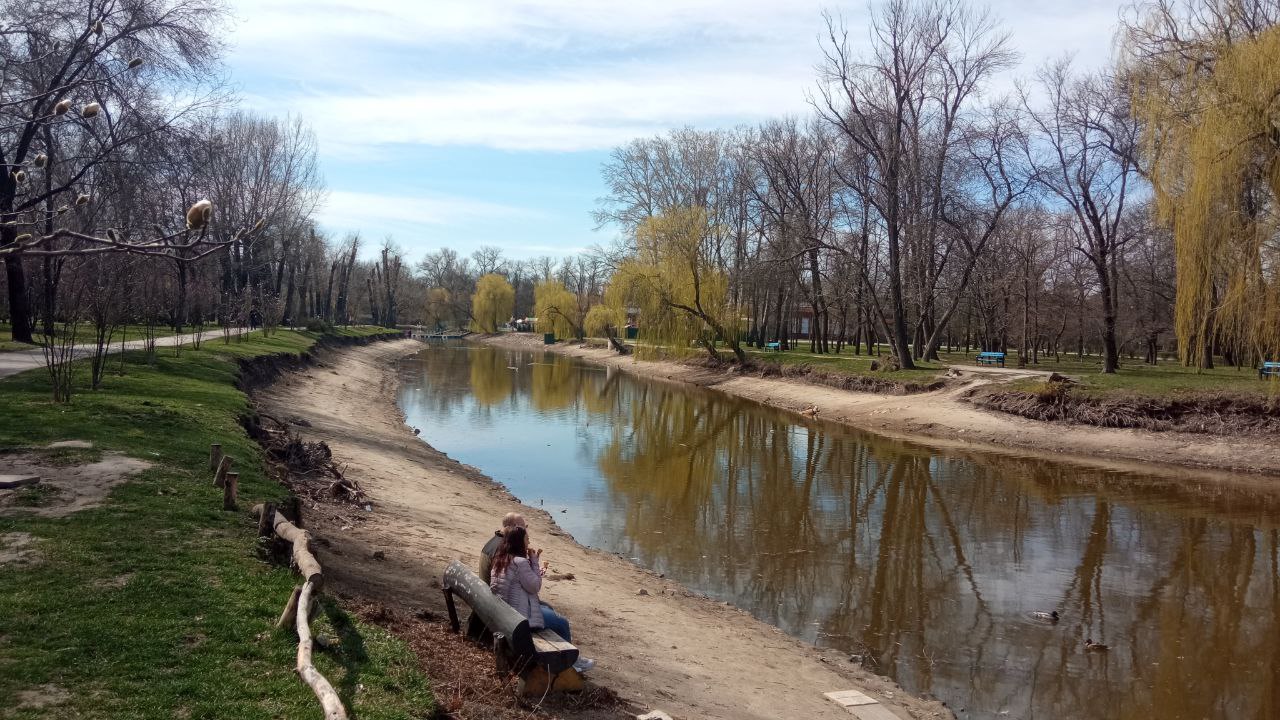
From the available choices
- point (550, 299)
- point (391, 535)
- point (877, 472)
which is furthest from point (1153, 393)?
point (550, 299)

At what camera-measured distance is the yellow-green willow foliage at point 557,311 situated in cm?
7488

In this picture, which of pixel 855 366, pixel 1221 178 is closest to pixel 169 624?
pixel 1221 178

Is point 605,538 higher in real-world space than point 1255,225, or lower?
lower

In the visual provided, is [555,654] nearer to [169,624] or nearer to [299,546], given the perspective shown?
[169,624]

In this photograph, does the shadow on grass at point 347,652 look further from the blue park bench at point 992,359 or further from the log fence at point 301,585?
the blue park bench at point 992,359

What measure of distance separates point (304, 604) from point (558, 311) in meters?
69.3

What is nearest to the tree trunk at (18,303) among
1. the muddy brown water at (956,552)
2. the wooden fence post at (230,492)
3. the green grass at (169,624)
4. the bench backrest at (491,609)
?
the muddy brown water at (956,552)

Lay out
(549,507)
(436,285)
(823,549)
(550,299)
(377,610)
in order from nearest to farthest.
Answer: (377,610) → (823,549) → (549,507) → (550,299) → (436,285)

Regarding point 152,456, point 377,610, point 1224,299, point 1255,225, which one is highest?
point 1255,225

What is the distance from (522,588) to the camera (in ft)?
20.4

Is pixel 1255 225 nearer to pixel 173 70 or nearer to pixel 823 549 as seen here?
pixel 823 549

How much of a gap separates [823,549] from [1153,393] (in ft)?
48.8

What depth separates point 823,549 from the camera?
42.0 ft

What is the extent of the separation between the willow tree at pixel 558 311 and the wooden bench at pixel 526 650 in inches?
2714
